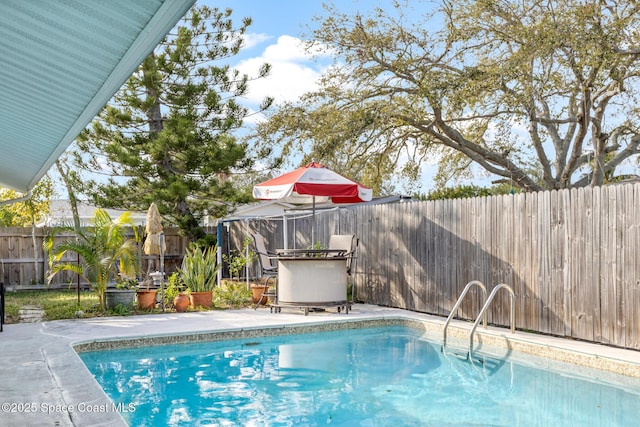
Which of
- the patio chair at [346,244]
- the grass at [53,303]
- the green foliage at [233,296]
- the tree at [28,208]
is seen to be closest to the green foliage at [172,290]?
the green foliage at [233,296]

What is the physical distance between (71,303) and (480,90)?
8989mm

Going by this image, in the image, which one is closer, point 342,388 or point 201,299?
point 342,388

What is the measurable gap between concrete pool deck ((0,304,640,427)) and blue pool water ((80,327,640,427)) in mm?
222

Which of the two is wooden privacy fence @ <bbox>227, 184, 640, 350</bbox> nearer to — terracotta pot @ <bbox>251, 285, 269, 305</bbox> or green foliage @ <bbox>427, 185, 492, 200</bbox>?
terracotta pot @ <bbox>251, 285, 269, 305</bbox>

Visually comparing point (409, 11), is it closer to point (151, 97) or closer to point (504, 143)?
point (504, 143)

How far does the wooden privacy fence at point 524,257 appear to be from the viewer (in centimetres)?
609

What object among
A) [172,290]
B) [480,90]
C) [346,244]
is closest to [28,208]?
[172,290]

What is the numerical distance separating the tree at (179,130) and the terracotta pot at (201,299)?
6.21 metres

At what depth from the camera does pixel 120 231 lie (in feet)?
29.5

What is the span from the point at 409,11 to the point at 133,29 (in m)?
12.1

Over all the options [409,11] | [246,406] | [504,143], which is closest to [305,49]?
[409,11]

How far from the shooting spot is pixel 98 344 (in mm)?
6688

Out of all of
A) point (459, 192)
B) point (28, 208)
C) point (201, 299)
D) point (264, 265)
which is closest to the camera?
point (201, 299)

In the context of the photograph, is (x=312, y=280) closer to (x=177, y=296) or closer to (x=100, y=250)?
(x=177, y=296)
